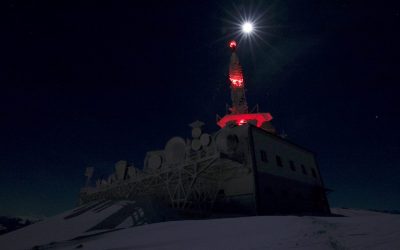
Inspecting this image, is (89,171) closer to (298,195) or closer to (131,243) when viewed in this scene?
(298,195)

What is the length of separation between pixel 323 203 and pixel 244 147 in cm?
1413

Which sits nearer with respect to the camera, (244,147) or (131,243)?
(131,243)

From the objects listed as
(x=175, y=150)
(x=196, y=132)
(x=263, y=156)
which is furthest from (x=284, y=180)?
(x=175, y=150)

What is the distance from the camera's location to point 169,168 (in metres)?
23.3

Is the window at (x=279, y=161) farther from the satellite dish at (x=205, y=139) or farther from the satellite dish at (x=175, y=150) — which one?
the satellite dish at (x=175, y=150)

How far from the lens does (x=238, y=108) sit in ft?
112

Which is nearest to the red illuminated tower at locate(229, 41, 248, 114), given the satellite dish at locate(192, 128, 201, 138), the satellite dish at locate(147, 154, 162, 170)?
the satellite dish at locate(192, 128, 201, 138)

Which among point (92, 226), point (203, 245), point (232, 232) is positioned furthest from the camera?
point (92, 226)

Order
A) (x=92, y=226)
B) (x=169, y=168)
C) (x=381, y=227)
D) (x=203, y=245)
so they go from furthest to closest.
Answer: (x=169, y=168) < (x=92, y=226) < (x=203, y=245) < (x=381, y=227)

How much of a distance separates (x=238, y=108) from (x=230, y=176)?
14715 mm

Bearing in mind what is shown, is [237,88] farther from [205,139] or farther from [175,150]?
[205,139]

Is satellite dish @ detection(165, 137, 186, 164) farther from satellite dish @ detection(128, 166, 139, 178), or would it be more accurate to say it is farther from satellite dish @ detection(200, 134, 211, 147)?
satellite dish @ detection(128, 166, 139, 178)

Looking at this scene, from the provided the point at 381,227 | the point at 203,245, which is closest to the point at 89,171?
the point at 203,245

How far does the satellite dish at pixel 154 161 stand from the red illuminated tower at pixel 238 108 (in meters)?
11.0
